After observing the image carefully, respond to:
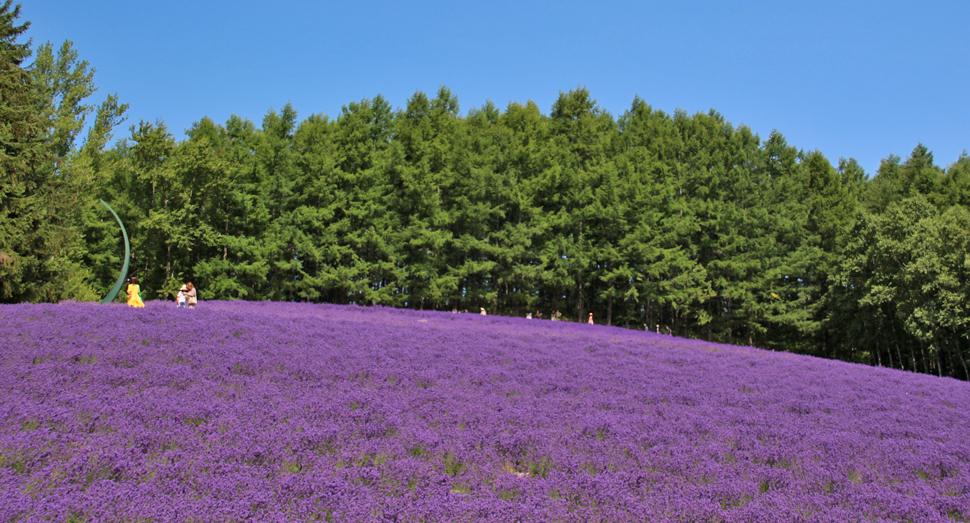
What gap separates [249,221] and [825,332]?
45360 mm

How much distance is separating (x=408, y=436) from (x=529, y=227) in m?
33.0

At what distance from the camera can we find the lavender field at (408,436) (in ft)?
17.3

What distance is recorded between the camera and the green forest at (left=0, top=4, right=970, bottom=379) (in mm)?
34906

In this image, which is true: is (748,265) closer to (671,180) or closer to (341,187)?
(671,180)

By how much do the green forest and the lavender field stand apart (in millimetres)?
23223

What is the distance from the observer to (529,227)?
39.6 metres

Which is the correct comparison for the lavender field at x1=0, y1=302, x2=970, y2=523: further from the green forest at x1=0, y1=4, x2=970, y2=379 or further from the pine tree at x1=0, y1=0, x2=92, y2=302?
the green forest at x1=0, y1=4, x2=970, y2=379

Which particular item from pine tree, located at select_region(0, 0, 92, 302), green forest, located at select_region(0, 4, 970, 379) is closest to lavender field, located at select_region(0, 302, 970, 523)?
pine tree, located at select_region(0, 0, 92, 302)

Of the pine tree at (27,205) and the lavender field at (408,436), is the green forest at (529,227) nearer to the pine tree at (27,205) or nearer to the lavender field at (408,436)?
the pine tree at (27,205)

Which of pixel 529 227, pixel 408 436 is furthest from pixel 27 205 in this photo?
pixel 529 227

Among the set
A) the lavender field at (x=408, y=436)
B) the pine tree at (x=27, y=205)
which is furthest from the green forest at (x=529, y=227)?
the lavender field at (x=408, y=436)

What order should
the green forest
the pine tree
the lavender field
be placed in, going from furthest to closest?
the green forest < the pine tree < the lavender field

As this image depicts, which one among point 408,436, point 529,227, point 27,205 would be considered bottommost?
point 408,436

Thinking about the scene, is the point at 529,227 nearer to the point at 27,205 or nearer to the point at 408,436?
the point at 27,205
